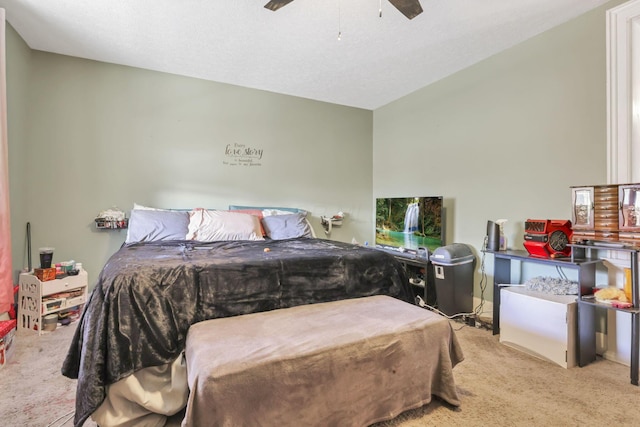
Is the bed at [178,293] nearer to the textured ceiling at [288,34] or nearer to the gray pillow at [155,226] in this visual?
the gray pillow at [155,226]

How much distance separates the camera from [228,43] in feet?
9.07

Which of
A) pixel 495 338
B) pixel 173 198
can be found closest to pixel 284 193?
pixel 173 198

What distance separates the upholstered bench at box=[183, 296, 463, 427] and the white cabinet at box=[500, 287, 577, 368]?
36.8 inches

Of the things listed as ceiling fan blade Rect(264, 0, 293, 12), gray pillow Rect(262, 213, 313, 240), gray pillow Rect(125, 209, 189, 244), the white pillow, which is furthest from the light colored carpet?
ceiling fan blade Rect(264, 0, 293, 12)

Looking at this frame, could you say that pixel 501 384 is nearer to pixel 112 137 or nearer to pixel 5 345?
pixel 5 345

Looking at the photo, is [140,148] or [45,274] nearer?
[45,274]

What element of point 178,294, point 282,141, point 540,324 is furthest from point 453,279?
point 282,141

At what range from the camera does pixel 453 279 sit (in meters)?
2.86

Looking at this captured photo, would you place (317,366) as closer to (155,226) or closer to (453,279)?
(453,279)

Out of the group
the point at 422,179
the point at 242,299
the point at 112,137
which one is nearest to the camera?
the point at 242,299

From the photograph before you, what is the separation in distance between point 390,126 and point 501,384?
3333 mm

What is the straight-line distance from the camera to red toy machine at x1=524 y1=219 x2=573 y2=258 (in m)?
2.26

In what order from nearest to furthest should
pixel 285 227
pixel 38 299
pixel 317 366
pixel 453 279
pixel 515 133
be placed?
pixel 317 366 → pixel 38 299 → pixel 515 133 → pixel 453 279 → pixel 285 227

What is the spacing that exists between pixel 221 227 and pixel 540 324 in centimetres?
270
